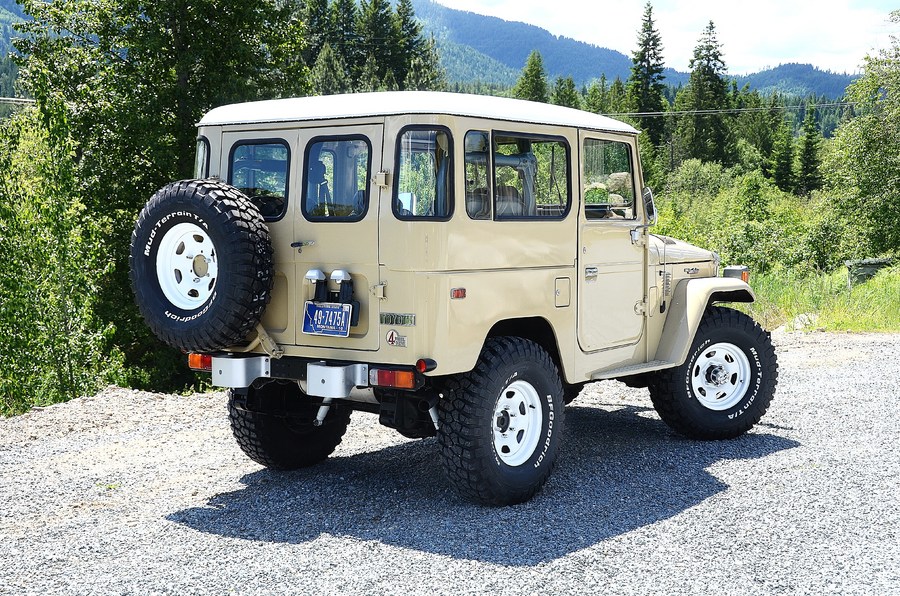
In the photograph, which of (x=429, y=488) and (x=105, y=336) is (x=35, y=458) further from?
(x=105, y=336)

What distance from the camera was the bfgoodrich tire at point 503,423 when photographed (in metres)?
5.80

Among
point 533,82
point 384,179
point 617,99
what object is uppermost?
point 533,82

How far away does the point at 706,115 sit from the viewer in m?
97.4

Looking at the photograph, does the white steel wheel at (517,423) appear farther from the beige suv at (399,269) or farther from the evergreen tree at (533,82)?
the evergreen tree at (533,82)

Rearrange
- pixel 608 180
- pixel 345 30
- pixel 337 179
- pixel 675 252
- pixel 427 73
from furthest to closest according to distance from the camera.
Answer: pixel 345 30, pixel 427 73, pixel 675 252, pixel 608 180, pixel 337 179

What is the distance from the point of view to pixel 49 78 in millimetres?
23438

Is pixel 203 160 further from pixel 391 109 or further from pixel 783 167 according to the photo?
pixel 783 167

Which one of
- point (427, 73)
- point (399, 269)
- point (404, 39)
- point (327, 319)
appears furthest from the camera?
point (404, 39)

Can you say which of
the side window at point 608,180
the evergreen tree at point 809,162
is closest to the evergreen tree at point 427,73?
the evergreen tree at point 809,162

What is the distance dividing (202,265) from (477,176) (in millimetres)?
1745

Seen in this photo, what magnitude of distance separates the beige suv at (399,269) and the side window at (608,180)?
35mm

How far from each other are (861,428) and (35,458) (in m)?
6.80

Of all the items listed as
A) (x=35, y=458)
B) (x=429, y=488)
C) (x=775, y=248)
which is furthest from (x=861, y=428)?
(x=775, y=248)

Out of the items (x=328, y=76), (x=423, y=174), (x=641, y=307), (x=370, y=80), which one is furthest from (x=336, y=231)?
(x=370, y=80)
